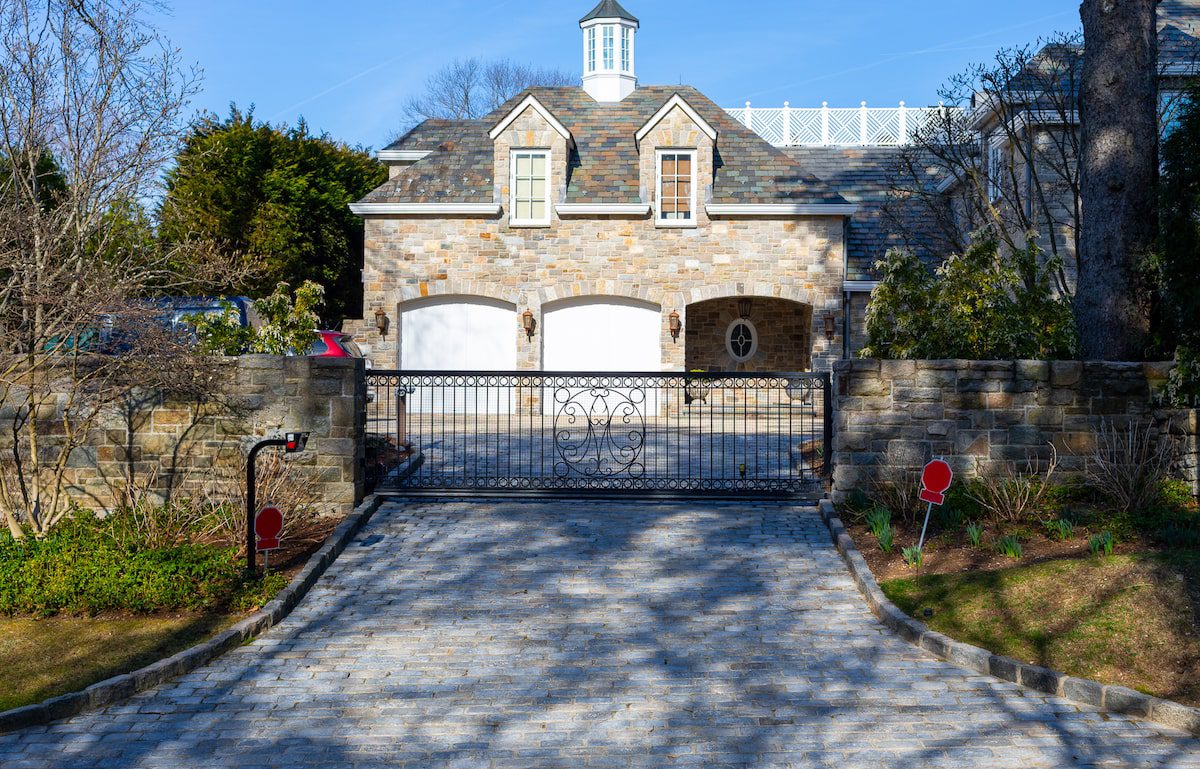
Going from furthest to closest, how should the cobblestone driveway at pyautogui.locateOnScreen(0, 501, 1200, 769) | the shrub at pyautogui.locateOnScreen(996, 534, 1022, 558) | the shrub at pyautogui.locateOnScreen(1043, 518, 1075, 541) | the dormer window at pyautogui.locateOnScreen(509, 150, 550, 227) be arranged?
1. the dormer window at pyautogui.locateOnScreen(509, 150, 550, 227)
2. the shrub at pyautogui.locateOnScreen(1043, 518, 1075, 541)
3. the shrub at pyautogui.locateOnScreen(996, 534, 1022, 558)
4. the cobblestone driveway at pyautogui.locateOnScreen(0, 501, 1200, 769)

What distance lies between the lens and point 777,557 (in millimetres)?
9438

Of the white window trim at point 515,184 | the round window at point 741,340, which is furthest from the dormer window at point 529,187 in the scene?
the round window at point 741,340

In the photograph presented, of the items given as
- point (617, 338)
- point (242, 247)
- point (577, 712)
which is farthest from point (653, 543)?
point (242, 247)

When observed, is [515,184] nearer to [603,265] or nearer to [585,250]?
[585,250]

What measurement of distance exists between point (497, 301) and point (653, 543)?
42.2 ft

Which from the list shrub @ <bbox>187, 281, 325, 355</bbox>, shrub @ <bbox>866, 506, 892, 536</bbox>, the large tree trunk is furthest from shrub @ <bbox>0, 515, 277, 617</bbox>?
the large tree trunk

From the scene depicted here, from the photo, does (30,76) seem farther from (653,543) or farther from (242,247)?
(242,247)

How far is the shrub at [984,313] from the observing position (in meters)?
11.1

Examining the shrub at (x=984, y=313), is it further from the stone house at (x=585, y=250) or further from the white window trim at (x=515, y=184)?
the white window trim at (x=515, y=184)

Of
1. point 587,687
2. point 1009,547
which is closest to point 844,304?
point 1009,547

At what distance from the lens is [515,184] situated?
2177cm

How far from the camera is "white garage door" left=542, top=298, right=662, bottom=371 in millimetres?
21906

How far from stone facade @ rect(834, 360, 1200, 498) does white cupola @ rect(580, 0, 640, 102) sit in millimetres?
15437

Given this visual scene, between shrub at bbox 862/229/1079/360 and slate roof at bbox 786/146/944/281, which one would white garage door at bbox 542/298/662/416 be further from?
shrub at bbox 862/229/1079/360
